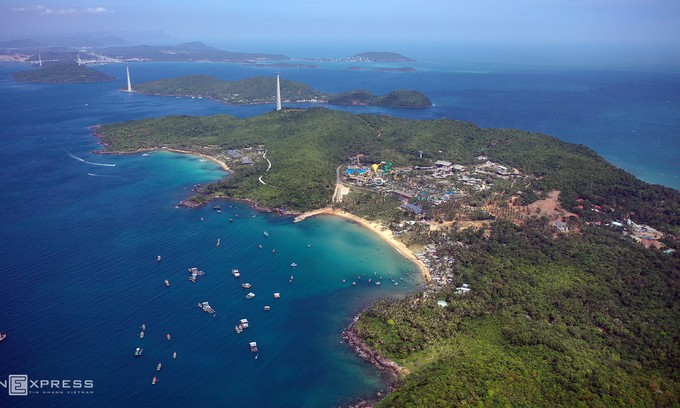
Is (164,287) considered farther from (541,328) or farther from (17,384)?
(541,328)

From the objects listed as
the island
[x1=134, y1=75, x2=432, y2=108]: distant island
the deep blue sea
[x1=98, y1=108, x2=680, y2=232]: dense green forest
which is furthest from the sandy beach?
[x1=134, y1=75, x2=432, y2=108]: distant island

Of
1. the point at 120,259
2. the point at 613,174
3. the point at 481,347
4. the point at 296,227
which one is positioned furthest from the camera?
the point at 613,174

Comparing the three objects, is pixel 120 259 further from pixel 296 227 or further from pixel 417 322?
pixel 417 322

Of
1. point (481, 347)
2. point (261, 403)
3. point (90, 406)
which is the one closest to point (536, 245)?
point (481, 347)


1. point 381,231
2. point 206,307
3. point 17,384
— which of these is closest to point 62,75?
point 381,231

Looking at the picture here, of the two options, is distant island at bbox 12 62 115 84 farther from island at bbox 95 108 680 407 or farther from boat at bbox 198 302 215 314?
boat at bbox 198 302 215 314

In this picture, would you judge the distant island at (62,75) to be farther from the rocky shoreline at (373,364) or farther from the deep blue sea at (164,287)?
the rocky shoreline at (373,364)

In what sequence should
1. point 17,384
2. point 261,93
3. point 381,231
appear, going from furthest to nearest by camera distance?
point 261,93 → point 381,231 → point 17,384
